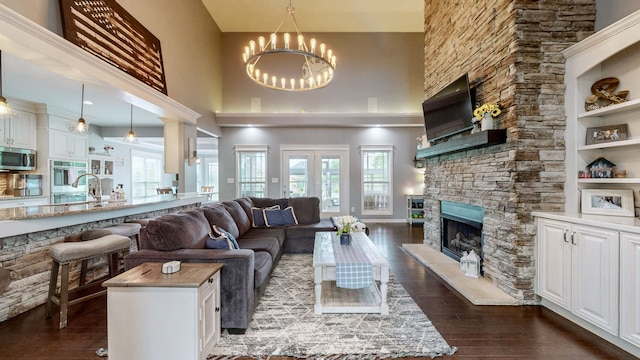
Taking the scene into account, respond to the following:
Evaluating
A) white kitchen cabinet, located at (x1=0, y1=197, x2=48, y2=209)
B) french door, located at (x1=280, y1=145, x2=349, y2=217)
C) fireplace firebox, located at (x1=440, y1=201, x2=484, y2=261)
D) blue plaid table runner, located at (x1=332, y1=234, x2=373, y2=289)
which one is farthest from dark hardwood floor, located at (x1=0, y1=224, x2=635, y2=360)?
french door, located at (x1=280, y1=145, x2=349, y2=217)

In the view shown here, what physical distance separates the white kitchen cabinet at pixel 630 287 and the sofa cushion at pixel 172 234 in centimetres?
341

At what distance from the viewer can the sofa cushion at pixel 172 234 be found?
229 centimetres

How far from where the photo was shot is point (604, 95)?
2500 mm

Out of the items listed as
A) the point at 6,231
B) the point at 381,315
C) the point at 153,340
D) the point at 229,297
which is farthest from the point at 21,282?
the point at 381,315

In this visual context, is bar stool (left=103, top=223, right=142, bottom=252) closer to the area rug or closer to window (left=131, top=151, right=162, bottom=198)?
the area rug

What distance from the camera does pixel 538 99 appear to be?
9.02 ft

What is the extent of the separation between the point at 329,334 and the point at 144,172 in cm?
973

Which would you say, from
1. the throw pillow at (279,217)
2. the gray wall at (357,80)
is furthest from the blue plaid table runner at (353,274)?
the gray wall at (357,80)

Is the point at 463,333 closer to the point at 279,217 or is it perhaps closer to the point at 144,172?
the point at 279,217

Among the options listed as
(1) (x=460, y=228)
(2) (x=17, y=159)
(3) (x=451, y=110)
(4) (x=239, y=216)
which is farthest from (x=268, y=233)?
(2) (x=17, y=159)

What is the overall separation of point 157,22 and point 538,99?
5766 millimetres

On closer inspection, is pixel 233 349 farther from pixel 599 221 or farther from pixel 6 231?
pixel 599 221

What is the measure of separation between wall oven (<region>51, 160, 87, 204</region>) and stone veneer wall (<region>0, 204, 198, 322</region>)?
3652 millimetres

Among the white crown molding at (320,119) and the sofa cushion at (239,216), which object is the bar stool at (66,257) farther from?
the white crown molding at (320,119)
